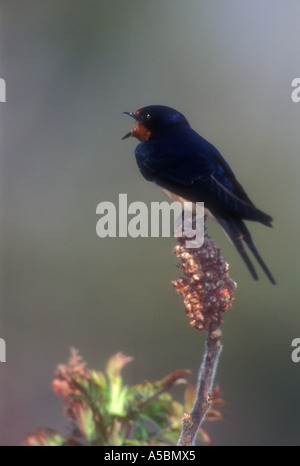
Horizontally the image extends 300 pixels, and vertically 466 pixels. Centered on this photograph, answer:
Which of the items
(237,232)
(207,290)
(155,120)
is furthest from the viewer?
(155,120)

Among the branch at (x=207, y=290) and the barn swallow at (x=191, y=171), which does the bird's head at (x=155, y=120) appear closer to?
the barn swallow at (x=191, y=171)

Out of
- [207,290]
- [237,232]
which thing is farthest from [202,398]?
[237,232]

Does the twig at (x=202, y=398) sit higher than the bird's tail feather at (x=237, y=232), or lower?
lower

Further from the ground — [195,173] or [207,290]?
[195,173]

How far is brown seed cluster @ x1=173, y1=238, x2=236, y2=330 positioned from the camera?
1473 mm

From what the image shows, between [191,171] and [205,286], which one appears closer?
[205,286]

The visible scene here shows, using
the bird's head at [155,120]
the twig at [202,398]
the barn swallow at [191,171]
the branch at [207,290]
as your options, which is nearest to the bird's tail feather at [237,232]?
the barn swallow at [191,171]

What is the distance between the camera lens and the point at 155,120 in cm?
270

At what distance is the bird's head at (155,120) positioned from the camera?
2680 millimetres

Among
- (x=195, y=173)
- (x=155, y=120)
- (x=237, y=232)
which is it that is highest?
(x=155, y=120)

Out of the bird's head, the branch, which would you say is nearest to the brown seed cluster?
the branch

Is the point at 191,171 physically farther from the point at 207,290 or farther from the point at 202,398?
the point at 202,398

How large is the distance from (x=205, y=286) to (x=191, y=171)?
0.86m

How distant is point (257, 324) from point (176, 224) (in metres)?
3.15
